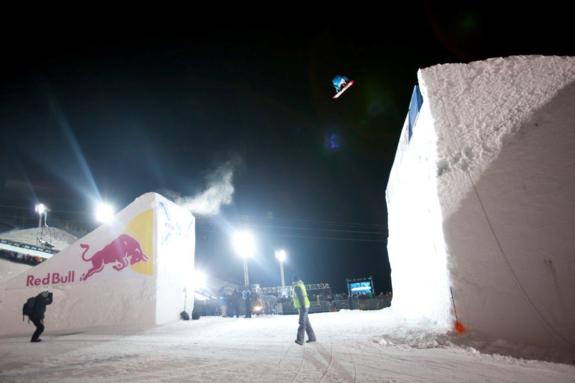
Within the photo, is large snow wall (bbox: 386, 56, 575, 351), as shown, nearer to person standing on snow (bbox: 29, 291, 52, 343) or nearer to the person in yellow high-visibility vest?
the person in yellow high-visibility vest

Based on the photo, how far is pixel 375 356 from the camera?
17.5 feet

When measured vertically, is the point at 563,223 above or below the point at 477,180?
below

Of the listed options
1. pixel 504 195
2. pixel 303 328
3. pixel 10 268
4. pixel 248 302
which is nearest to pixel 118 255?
pixel 248 302

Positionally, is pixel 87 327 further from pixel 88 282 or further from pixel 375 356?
pixel 375 356

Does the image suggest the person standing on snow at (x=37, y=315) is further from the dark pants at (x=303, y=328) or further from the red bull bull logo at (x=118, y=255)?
the dark pants at (x=303, y=328)

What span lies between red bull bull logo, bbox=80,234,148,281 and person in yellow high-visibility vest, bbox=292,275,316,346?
27.8 feet

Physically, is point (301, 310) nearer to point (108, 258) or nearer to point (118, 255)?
point (118, 255)

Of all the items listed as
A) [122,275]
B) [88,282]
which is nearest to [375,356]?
[122,275]

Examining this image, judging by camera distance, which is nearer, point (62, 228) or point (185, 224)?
point (185, 224)

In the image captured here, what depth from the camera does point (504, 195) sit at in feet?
21.7

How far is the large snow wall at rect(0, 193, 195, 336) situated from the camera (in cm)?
1270

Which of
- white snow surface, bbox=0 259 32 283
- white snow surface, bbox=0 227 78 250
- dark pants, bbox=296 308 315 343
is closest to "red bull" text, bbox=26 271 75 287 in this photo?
white snow surface, bbox=0 259 32 283

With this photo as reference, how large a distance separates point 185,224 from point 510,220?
46.4 feet

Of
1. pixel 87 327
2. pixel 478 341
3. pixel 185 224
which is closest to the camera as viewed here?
pixel 478 341
